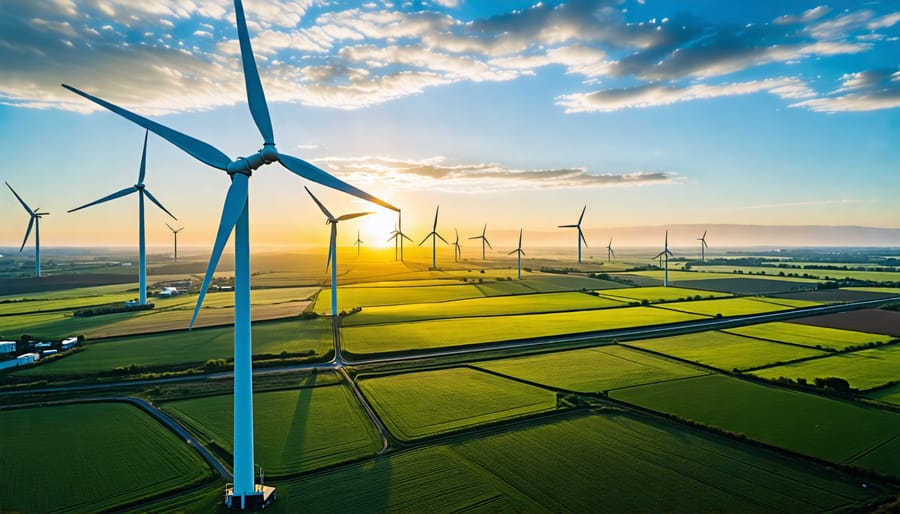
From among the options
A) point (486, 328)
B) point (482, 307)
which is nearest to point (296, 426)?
point (486, 328)

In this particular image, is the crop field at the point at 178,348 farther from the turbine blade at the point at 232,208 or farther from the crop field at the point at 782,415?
the crop field at the point at 782,415

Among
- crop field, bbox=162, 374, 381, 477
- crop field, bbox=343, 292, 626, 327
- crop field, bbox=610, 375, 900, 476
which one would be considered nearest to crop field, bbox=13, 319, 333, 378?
crop field, bbox=343, 292, 626, 327

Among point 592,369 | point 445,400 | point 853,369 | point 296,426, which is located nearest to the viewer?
point 296,426

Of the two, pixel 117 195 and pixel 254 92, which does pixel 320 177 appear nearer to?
pixel 254 92

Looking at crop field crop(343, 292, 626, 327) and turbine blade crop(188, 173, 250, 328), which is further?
crop field crop(343, 292, 626, 327)

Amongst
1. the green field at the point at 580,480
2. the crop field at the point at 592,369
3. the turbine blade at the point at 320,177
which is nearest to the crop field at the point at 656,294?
the crop field at the point at 592,369

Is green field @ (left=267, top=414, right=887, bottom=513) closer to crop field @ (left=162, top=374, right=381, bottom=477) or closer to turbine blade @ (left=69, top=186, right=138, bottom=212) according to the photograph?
crop field @ (left=162, top=374, right=381, bottom=477)

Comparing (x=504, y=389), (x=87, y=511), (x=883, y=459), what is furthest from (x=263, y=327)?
(x=883, y=459)

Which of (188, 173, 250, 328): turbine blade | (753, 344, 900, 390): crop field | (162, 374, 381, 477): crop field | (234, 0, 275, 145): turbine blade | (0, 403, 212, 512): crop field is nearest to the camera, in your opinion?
(188, 173, 250, 328): turbine blade
